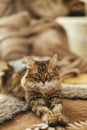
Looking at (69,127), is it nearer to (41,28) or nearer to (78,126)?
(78,126)

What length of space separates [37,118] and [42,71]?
253 mm

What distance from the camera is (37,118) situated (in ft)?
5.53

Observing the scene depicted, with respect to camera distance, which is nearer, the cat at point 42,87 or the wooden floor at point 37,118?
the wooden floor at point 37,118

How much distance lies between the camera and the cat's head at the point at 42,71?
1.74 m

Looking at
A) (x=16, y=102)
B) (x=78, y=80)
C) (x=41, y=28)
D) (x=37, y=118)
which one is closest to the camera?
(x=37, y=118)

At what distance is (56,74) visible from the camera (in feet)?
5.91

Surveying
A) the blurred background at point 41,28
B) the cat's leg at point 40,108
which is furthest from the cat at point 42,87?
the blurred background at point 41,28

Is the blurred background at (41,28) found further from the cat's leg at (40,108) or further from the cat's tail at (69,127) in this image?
the cat's tail at (69,127)

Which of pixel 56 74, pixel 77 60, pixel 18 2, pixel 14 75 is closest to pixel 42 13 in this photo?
pixel 18 2

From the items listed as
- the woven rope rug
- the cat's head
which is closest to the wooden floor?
the woven rope rug

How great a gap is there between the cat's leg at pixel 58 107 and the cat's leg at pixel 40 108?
25 millimetres

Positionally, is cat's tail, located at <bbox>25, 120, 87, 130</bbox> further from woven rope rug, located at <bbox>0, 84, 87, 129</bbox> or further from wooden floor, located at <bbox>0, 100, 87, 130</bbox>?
woven rope rug, located at <bbox>0, 84, 87, 129</bbox>

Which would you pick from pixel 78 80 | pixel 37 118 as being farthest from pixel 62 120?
pixel 78 80

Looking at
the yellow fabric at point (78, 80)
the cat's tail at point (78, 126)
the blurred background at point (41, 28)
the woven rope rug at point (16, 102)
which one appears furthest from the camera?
the blurred background at point (41, 28)
